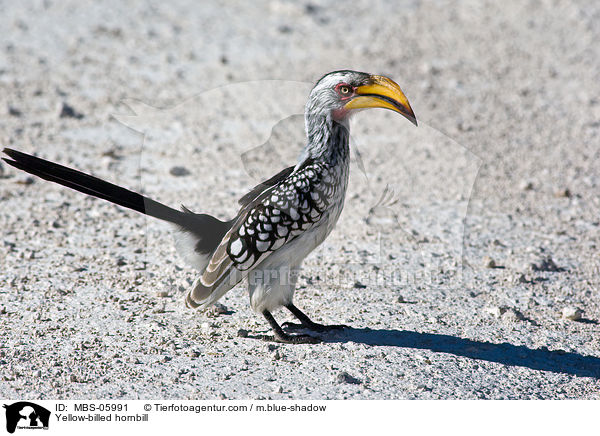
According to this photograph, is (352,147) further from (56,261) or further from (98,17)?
(98,17)

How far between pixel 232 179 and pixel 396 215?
1.47 meters

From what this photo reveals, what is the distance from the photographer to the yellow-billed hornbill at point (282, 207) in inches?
162

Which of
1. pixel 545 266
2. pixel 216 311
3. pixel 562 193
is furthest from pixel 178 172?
pixel 562 193

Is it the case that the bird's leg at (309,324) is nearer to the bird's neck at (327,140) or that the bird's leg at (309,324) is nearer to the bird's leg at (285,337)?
the bird's leg at (285,337)

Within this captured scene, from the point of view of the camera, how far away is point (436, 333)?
4.53 metres

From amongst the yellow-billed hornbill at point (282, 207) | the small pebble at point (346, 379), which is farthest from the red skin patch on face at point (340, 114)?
the small pebble at point (346, 379)

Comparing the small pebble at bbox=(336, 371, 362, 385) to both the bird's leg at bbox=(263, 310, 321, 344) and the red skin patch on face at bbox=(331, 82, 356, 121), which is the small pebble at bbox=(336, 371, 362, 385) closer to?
the bird's leg at bbox=(263, 310, 321, 344)

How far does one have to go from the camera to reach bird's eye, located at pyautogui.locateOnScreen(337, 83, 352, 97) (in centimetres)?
417

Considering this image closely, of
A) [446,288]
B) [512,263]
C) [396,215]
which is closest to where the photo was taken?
[446,288]

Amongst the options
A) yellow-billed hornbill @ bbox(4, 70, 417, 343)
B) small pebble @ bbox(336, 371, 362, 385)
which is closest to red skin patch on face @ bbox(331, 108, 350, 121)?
yellow-billed hornbill @ bbox(4, 70, 417, 343)

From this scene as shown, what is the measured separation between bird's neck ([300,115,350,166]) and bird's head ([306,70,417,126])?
0.04 metres

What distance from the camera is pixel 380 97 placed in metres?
4.15

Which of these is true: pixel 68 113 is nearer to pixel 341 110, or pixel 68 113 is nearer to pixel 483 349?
pixel 341 110
